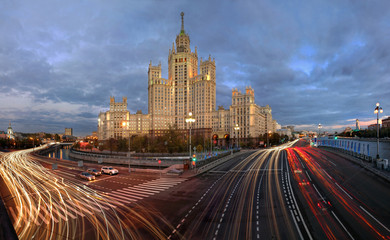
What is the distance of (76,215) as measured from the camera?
16.0 m

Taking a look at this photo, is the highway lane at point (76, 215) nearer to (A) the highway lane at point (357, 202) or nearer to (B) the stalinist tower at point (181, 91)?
(A) the highway lane at point (357, 202)

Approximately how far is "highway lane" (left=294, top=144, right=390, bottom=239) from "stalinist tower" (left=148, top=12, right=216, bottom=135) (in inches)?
4635

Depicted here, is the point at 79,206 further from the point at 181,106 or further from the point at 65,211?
the point at 181,106

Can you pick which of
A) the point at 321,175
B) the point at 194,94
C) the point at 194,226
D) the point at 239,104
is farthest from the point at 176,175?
the point at 194,94

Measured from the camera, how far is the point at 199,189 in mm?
23609

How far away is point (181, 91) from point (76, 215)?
14120cm

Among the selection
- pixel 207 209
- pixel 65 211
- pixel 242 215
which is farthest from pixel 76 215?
pixel 242 215

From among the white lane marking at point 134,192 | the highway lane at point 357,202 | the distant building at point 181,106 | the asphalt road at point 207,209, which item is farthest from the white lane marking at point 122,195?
the distant building at point 181,106

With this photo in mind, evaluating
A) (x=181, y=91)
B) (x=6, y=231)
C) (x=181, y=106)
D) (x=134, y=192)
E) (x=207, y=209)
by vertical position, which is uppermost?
(x=181, y=91)

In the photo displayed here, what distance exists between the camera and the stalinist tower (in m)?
145

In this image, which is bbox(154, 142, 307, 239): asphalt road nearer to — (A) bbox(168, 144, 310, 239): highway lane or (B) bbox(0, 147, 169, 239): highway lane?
(A) bbox(168, 144, 310, 239): highway lane

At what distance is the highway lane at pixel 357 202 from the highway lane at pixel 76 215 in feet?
43.5

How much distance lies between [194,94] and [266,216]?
136 meters

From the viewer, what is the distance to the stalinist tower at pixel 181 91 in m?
145
